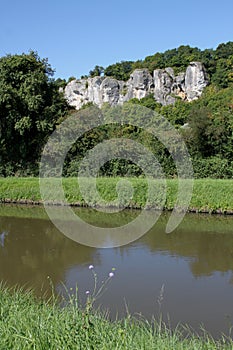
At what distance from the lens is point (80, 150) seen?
68.3 ft

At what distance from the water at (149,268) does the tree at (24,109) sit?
9564 mm

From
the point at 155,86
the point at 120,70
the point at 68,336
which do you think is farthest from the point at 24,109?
the point at 120,70

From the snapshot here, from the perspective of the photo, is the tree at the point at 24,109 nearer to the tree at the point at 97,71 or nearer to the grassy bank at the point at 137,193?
the grassy bank at the point at 137,193

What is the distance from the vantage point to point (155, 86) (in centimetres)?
5353

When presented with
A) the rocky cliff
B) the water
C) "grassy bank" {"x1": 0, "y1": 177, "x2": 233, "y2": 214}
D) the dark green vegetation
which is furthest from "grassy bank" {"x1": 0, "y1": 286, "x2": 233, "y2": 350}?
the rocky cliff

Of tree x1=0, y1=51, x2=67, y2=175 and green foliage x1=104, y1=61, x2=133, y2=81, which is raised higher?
green foliage x1=104, y1=61, x2=133, y2=81

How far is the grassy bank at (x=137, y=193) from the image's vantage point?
1350 centimetres

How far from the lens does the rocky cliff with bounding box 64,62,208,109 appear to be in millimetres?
51906

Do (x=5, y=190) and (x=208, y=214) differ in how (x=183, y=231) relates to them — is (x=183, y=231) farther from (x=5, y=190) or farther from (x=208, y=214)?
(x=5, y=190)

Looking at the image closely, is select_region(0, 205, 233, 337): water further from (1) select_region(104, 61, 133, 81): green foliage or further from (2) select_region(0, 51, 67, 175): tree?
(1) select_region(104, 61, 133, 81): green foliage

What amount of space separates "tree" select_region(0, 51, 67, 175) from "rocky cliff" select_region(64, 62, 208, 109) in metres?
29.7

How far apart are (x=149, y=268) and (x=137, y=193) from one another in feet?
22.9

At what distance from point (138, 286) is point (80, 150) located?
47.2 ft

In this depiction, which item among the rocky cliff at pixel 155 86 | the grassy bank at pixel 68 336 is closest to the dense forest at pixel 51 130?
the grassy bank at pixel 68 336
